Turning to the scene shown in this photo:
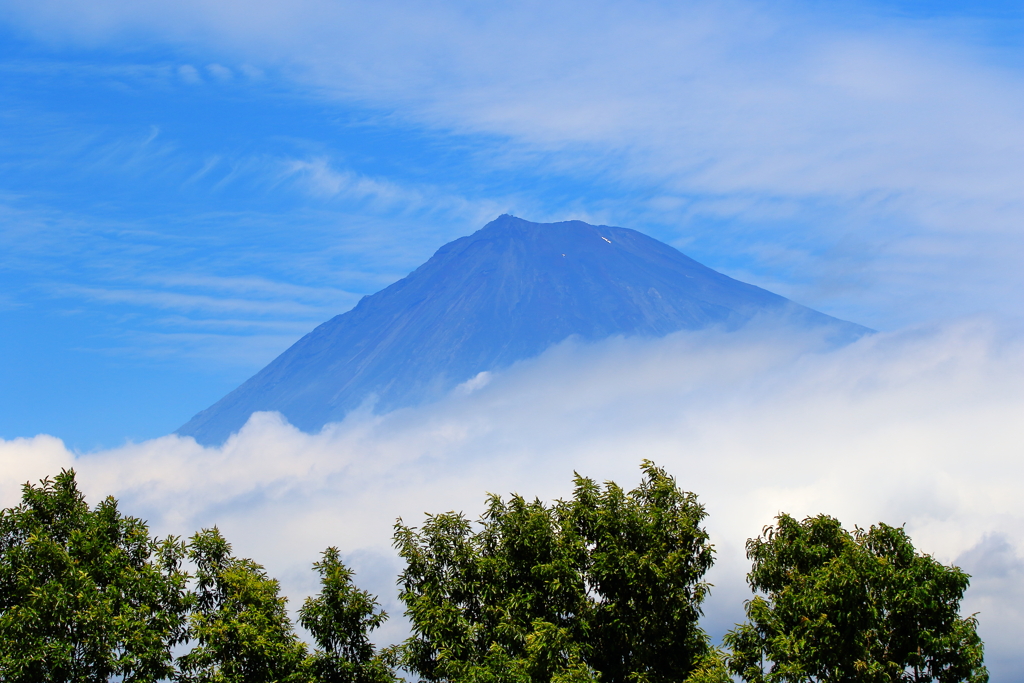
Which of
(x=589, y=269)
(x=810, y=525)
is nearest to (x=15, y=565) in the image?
(x=810, y=525)

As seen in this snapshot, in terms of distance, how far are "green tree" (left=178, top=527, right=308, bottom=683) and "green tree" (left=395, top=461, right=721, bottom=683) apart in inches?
104

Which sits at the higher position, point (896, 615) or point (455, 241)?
point (455, 241)

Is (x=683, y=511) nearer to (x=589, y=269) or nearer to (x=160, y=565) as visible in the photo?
(x=160, y=565)

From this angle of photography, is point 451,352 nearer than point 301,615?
No

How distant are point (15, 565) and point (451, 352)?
143160 millimetres

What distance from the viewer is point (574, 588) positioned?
20984 mm

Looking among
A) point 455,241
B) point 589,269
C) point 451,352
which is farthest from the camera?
point 455,241

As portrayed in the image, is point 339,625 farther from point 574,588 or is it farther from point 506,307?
point 506,307

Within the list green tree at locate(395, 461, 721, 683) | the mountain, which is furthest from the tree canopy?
the mountain

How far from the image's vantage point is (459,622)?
21.1 metres

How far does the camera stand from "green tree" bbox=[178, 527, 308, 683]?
68.3 ft

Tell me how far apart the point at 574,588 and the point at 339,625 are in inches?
217

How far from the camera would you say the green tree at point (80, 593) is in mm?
19703

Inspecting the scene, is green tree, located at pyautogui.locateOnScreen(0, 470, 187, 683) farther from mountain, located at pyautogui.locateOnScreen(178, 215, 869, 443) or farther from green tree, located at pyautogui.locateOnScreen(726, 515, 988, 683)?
mountain, located at pyautogui.locateOnScreen(178, 215, 869, 443)
